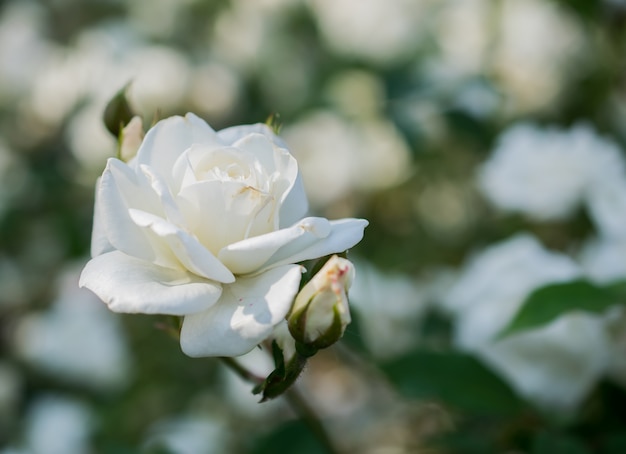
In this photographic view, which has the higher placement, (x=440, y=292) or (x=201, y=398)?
(x=440, y=292)

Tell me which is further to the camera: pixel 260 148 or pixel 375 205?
pixel 375 205

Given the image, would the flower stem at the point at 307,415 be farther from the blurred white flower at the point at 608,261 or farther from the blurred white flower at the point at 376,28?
the blurred white flower at the point at 376,28

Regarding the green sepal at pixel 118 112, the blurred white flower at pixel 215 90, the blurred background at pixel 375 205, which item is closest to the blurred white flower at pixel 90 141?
the blurred background at pixel 375 205

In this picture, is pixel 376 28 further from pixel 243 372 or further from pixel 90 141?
pixel 243 372

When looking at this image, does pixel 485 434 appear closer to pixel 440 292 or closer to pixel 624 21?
pixel 440 292

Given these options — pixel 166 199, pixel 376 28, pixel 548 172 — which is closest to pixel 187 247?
pixel 166 199

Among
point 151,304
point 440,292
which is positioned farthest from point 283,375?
point 440,292
